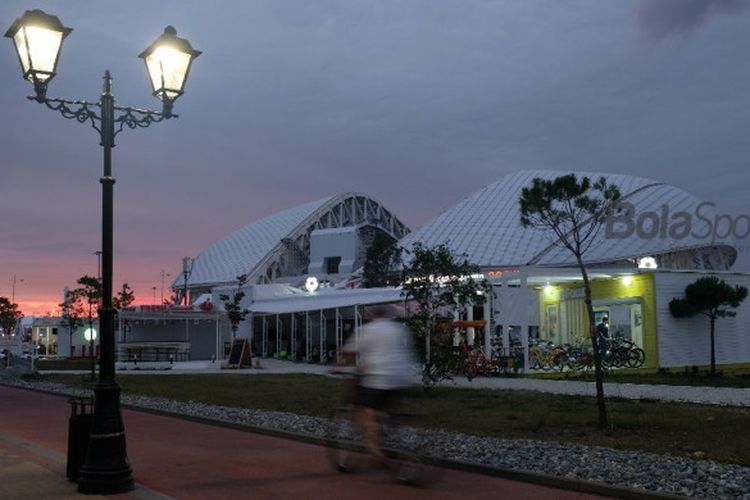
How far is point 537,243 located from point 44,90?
5917 cm

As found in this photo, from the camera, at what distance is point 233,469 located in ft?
28.8

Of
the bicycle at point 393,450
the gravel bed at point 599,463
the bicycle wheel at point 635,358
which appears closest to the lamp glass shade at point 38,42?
the bicycle at point 393,450

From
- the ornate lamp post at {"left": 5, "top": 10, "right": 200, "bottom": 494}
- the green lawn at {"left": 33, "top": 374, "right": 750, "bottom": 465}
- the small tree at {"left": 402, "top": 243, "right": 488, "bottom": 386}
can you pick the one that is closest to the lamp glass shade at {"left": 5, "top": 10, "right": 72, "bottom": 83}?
the ornate lamp post at {"left": 5, "top": 10, "right": 200, "bottom": 494}

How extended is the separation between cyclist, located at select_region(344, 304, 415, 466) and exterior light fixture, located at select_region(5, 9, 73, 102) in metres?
4.31

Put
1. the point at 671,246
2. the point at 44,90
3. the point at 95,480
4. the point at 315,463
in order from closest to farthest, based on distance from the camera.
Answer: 1. the point at 95,480
2. the point at 44,90
3. the point at 315,463
4. the point at 671,246

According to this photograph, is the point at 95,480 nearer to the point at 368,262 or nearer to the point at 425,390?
the point at 425,390

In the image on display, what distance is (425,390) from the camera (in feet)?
64.6

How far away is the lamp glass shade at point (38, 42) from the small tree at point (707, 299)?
25.3 m

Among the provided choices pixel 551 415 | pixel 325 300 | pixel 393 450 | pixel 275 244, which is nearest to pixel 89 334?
pixel 325 300

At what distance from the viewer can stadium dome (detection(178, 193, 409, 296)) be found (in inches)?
3905

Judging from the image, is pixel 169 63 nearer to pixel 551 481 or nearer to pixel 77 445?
pixel 77 445

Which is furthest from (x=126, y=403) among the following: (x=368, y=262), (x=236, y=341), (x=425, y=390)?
(x=368, y=262)

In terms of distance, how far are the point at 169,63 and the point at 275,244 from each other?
92871 mm

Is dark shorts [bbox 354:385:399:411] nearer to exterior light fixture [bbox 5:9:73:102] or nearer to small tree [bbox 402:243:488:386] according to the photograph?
exterior light fixture [bbox 5:9:73:102]
